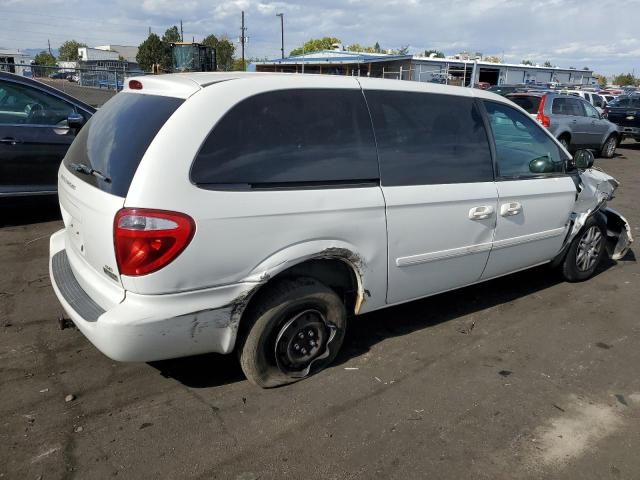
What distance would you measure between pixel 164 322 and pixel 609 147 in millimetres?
16100

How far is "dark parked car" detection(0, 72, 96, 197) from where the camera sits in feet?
19.3

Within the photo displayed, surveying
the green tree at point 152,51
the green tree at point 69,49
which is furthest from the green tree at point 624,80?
the green tree at point 69,49

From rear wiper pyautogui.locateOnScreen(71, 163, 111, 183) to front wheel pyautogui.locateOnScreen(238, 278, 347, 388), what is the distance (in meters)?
1.02

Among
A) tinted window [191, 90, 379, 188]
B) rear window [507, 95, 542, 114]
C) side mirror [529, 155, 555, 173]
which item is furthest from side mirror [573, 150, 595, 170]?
rear window [507, 95, 542, 114]

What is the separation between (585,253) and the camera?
16.6 feet

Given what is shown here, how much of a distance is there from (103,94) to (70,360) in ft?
72.3

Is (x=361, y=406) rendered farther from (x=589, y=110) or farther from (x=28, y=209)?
(x=589, y=110)

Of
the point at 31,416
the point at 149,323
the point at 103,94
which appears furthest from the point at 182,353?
the point at 103,94

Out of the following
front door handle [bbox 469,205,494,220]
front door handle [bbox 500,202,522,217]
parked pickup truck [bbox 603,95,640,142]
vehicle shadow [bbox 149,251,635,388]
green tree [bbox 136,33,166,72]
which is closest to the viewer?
vehicle shadow [bbox 149,251,635,388]

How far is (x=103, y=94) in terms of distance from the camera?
897 inches

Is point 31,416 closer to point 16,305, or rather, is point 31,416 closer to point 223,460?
point 223,460

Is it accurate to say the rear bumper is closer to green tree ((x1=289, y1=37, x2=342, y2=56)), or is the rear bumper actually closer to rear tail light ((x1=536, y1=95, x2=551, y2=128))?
rear tail light ((x1=536, y1=95, x2=551, y2=128))

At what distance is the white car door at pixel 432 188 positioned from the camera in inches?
131

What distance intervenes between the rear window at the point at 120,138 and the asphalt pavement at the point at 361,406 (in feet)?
4.04
